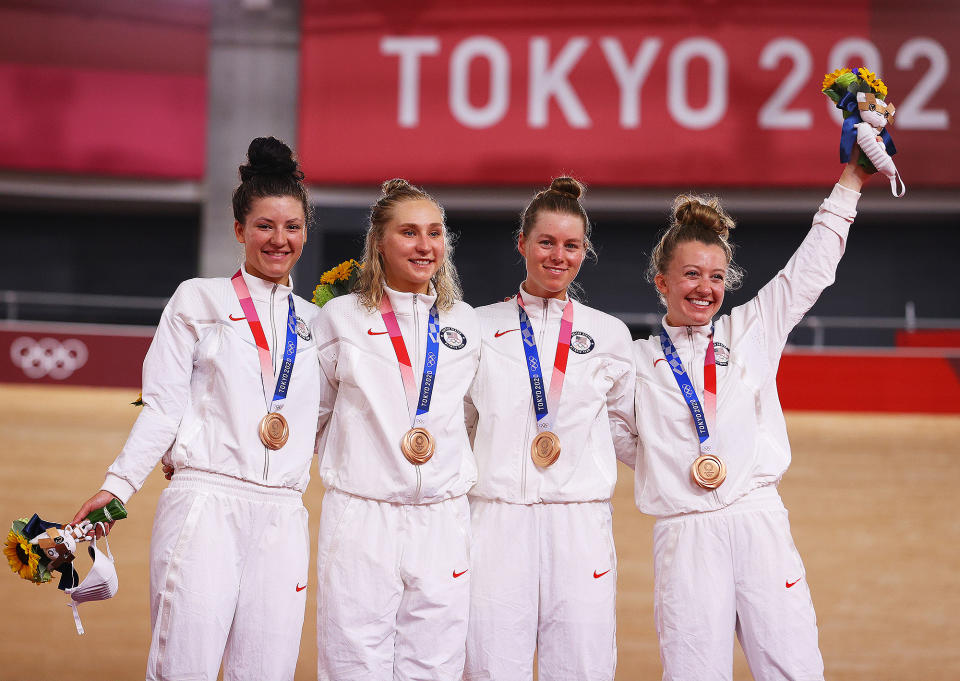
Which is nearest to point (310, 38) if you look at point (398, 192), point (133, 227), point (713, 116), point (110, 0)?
point (110, 0)

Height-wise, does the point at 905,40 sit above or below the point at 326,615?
above

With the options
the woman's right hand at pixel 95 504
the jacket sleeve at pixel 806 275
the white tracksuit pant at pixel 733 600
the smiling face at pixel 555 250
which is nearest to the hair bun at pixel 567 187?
the smiling face at pixel 555 250

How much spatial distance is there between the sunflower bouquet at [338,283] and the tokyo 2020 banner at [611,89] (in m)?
9.69

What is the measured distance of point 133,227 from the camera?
15102mm

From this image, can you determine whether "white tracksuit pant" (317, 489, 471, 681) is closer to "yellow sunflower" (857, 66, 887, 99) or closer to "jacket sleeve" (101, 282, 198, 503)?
"jacket sleeve" (101, 282, 198, 503)

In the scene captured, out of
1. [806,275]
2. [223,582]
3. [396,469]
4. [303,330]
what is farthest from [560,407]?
[223,582]

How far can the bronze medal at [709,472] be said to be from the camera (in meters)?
2.93

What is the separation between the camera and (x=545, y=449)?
9.61ft

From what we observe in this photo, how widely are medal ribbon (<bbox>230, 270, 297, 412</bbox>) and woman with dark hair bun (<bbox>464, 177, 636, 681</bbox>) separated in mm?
597

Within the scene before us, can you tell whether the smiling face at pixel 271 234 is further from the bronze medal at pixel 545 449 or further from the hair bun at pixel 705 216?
the hair bun at pixel 705 216

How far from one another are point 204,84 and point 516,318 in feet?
37.8

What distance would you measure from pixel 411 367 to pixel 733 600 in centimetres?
118

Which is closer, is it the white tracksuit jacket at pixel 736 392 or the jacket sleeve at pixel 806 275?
the white tracksuit jacket at pixel 736 392

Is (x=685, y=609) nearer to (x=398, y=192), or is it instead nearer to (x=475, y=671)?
(x=475, y=671)
